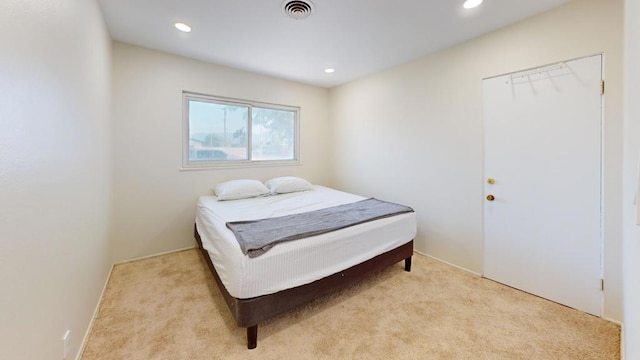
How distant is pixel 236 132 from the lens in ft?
12.2

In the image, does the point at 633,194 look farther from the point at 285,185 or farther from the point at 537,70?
the point at 285,185

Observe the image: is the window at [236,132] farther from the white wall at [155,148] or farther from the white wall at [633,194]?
the white wall at [633,194]

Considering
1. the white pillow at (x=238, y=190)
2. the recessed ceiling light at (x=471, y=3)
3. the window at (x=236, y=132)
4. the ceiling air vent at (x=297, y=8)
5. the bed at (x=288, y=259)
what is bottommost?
the bed at (x=288, y=259)

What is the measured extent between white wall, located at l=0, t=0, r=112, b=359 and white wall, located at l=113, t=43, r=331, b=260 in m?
0.96

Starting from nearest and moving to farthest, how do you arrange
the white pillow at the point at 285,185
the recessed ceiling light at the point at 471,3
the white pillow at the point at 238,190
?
the recessed ceiling light at the point at 471,3, the white pillow at the point at 238,190, the white pillow at the point at 285,185

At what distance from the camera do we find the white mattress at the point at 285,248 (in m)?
1.61

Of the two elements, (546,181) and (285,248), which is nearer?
(285,248)

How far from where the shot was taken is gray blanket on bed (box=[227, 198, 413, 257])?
67.6 inches

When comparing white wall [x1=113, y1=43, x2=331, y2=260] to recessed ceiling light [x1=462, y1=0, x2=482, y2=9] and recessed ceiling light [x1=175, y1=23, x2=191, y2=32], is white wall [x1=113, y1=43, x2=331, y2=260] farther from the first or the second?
recessed ceiling light [x1=462, y1=0, x2=482, y2=9]

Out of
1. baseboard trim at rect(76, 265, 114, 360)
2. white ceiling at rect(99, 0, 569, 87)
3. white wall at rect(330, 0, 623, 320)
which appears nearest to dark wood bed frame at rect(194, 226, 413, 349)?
baseboard trim at rect(76, 265, 114, 360)

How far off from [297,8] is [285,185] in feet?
7.14

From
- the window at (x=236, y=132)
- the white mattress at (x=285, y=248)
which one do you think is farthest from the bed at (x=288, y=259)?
the window at (x=236, y=132)

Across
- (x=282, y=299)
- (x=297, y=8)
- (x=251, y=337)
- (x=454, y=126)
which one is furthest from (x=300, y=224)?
(x=454, y=126)

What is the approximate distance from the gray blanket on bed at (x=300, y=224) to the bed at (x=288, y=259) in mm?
40
